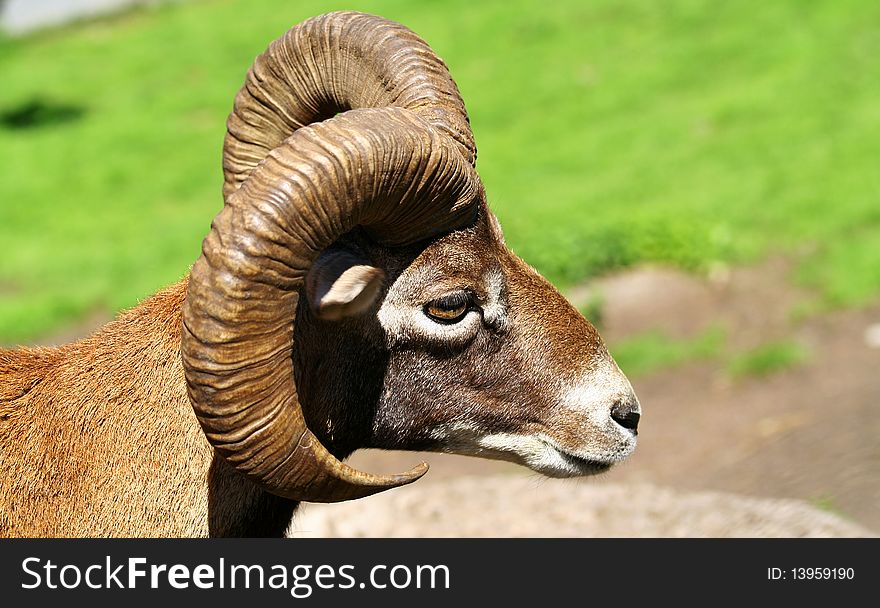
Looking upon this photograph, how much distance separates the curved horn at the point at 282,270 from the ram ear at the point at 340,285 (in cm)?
18

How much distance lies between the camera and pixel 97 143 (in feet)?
60.5

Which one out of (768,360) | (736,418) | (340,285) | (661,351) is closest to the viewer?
(340,285)

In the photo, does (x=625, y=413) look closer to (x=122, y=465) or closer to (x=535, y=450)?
(x=535, y=450)

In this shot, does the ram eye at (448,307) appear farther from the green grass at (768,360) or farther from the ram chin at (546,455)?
the green grass at (768,360)

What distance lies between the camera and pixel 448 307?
3.84 metres

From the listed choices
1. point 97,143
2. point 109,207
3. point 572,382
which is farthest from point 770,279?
point 97,143

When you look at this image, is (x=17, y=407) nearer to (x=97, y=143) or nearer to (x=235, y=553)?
(x=235, y=553)

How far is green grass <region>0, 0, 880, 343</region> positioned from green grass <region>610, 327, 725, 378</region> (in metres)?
1.06

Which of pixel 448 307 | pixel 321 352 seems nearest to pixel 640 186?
pixel 448 307

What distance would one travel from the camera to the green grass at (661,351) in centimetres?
964

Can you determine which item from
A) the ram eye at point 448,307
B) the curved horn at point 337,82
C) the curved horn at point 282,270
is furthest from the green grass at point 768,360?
the curved horn at point 282,270

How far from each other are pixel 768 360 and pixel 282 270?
6934 millimetres

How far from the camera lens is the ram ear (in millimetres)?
3592

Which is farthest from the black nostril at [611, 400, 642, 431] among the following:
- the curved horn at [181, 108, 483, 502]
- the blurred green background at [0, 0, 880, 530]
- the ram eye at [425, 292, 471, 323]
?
the blurred green background at [0, 0, 880, 530]
